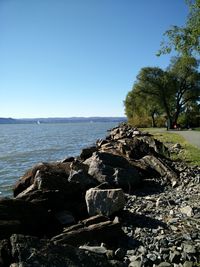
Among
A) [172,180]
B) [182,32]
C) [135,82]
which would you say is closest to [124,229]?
[172,180]

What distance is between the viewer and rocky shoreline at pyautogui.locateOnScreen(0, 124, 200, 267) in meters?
6.41

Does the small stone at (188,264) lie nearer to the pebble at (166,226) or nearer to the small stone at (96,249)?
the pebble at (166,226)

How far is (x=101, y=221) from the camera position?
9.13 m

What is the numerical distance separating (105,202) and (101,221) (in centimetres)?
112

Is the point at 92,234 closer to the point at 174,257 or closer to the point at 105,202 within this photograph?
the point at 105,202

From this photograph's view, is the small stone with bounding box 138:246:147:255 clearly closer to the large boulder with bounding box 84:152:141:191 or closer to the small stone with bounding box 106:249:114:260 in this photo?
the small stone with bounding box 106:249:114:260

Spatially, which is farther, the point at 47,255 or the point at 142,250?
the point at 142,250

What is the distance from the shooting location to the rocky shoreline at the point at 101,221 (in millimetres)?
6414

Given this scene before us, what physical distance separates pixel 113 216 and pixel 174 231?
196 cm

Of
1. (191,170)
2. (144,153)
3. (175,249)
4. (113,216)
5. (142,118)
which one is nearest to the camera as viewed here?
(175,249)

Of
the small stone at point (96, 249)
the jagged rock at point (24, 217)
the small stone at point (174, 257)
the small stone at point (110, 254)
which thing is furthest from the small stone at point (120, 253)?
the jagged rock at point (24, 217)

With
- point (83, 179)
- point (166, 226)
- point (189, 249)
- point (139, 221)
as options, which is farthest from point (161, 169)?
point (189, 249)

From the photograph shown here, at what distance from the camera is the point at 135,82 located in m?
71.8

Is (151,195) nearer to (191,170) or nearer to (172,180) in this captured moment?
(172,180)
